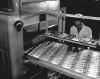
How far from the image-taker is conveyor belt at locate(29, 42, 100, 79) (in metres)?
2.81

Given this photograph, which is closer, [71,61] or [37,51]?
[71,61]

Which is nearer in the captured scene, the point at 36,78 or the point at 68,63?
the point at 68,63

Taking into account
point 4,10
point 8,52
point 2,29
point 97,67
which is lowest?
point 97,67

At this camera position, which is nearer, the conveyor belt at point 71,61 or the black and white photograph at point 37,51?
the conveyor belt at point 71,61

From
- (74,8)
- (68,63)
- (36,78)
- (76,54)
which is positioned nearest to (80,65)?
(68,63)

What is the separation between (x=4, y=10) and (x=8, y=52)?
0.98 m

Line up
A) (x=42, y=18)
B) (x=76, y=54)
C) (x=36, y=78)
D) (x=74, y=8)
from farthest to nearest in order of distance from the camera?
(x=74, y=8) → (x=42, y=18) → (x=36, y=78) → (x=76, y=54)

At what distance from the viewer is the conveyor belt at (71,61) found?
2.81 m

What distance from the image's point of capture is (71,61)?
3.23 m

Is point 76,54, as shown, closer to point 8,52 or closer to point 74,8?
point 8,52

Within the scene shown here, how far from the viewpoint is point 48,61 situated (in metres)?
3.25

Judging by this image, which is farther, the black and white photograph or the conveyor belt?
the black and white photograph

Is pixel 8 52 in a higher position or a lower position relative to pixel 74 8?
lower

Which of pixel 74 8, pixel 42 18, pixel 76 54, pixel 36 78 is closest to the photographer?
pixel 76 54
